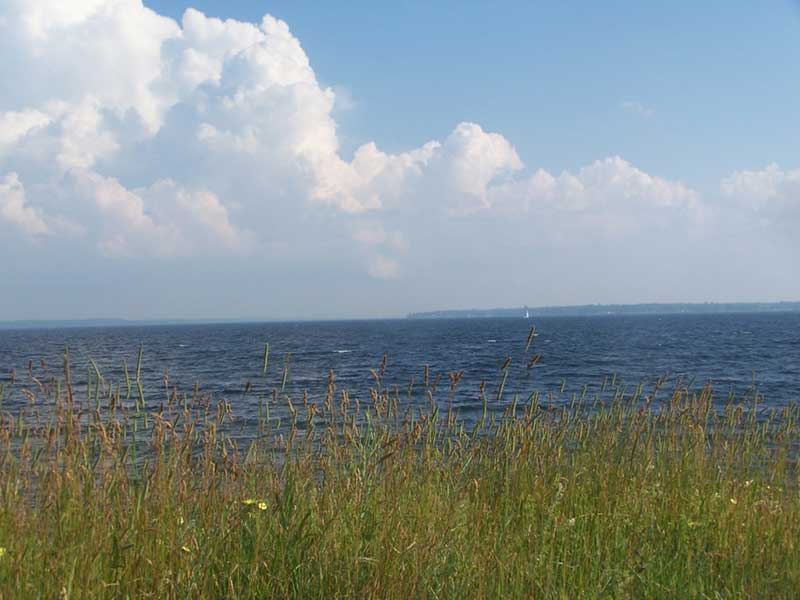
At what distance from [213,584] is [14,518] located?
56.8 inches

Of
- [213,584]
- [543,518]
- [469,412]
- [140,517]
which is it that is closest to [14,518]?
[140,517]

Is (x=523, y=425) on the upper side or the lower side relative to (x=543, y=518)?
upper

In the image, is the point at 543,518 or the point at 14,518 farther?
the point at 543,518

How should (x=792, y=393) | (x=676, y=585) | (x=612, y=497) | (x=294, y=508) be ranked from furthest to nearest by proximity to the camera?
(x=792, y=393)
(x=612, y=497)
(x=294, y=508)
(x=676, y=585)

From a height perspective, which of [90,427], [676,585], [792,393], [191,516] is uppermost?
[90,427]

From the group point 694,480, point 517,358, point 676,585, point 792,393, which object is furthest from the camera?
point 517,358

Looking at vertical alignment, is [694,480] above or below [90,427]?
below

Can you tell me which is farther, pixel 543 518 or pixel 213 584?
pixel 543 518

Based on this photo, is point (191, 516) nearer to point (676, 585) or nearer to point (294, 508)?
point (294, 508)

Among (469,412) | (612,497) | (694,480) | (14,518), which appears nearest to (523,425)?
(612,497)

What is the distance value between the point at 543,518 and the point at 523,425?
5.12ft

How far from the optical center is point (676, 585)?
14.3ft

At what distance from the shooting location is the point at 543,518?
5.37 meters

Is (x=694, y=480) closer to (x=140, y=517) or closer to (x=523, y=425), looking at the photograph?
(x=523, y=425)
